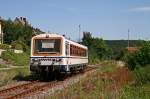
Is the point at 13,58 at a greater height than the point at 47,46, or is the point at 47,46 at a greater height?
the point at 47,46

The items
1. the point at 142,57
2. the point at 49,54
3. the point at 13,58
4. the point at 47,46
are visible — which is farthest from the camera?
the point at 13,58

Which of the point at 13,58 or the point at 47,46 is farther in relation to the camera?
the point at 13,58

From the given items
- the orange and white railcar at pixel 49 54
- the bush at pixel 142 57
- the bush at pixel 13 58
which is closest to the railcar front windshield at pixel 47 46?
the orange and white railcar at pixel 49 54

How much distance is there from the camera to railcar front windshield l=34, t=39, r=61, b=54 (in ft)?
92.8

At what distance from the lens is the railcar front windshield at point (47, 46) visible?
28.3 meters

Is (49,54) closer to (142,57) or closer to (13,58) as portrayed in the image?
(142,57)

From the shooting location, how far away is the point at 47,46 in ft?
93.2

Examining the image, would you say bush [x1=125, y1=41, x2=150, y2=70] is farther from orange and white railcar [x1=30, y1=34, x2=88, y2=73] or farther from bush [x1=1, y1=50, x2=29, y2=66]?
bush [x1=1, y1=50, x2=29, y2=66]

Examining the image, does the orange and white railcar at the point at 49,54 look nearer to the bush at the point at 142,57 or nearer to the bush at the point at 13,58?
the bush at the point at 142,57

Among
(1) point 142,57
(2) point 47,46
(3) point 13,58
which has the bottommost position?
(1) point 142,57

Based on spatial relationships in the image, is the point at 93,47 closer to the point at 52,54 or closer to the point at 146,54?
the point at 146,54

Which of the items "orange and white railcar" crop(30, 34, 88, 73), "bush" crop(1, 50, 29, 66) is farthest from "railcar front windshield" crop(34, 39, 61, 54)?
"bush" crop(1, 50, 29, 66)

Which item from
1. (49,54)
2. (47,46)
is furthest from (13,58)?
(49,54)

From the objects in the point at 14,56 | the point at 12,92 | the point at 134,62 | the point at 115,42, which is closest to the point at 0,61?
the point at 14,56
